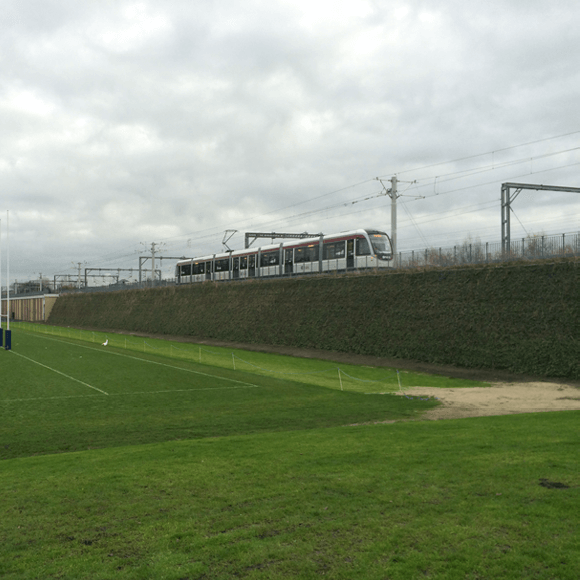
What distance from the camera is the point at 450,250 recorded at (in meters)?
35.5

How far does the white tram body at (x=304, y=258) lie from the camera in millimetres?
42406

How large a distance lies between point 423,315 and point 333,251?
13.3 meters

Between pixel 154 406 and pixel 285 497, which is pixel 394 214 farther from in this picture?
pixel 285 497

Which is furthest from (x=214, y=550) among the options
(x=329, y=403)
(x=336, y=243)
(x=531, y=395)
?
(x=336, y=243)

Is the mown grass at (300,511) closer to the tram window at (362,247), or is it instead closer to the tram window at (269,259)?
the tram window at (362,247)

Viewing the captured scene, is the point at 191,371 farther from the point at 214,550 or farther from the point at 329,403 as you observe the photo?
the point at 214,550

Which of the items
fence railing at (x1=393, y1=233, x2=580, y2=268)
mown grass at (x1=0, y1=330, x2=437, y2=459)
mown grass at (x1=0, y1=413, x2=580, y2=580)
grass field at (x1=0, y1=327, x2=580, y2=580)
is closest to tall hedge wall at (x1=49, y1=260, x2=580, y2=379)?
fence railing at (x1=393, y1=233, x2=580, y2=268)

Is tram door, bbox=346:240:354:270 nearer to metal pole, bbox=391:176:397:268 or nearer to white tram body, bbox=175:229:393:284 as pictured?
white tram body, bbox=175:229:393:284

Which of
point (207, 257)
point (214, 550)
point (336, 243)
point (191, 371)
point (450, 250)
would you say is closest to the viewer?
point (214, 550)

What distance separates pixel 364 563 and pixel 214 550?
5.85ft

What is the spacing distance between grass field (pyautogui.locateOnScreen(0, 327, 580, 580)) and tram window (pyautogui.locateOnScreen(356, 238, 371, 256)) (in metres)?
26.4

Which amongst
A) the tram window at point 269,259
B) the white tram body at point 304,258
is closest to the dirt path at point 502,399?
the white tram body at point 304,258

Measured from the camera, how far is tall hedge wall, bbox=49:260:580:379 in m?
27.0

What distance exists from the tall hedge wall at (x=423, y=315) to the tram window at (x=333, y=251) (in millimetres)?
2732
